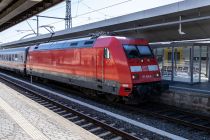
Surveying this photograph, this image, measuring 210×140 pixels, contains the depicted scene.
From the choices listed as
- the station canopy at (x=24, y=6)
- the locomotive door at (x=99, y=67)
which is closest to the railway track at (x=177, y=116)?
the locomotive door at (x=99, y=67)

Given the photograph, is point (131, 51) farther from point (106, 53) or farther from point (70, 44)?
point (70, 44)

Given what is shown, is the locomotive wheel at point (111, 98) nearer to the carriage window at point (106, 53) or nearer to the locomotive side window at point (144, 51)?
the carriage window at point (106, 53)

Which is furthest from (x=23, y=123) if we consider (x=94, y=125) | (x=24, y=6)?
(x=24, y=6)

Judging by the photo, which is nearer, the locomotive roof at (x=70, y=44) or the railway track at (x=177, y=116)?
the railway track at (x=177, y=116)

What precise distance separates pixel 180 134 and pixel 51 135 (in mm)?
3617

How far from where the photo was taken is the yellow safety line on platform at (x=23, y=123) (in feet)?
23.6

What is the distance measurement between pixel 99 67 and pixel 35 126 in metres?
5.12

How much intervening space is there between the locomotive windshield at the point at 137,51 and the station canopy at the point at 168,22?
3.89 ft

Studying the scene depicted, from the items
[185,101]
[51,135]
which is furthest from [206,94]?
[51,135]

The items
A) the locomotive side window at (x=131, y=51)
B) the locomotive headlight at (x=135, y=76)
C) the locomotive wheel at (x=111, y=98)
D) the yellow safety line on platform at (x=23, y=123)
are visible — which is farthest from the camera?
the locomotive wheel at (x=111, y=98)

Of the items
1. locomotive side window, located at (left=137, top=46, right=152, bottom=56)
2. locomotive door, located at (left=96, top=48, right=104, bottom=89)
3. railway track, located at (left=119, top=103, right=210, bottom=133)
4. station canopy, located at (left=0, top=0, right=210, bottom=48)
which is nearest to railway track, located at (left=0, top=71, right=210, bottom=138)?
railway track, located at (left=119, top=103, right=210, bottom=133)

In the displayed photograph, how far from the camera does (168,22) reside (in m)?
13.4

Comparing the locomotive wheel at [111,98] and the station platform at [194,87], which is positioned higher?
the station platform at [194,87]

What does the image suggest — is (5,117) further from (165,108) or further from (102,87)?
(165,108)
